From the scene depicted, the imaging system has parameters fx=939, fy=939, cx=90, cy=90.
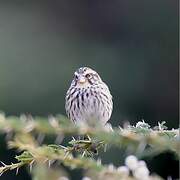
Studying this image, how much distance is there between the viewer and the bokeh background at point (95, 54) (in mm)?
15891

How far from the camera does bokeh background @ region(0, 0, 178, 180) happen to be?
15891 mm

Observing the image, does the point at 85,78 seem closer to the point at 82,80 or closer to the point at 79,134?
the point at 82,80

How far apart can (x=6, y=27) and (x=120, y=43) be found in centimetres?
229

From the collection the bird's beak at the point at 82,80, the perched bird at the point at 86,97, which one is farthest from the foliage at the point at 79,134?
the bird's beak at the point at 82,80

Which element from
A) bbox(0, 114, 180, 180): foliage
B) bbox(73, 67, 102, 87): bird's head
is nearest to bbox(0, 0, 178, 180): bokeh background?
bbox(73, 67, 102, 87): bird's head

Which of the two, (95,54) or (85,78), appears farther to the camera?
(95,54)

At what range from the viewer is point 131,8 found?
20156 mm

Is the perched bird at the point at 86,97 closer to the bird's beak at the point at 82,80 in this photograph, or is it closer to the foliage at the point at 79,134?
the bird's beak at the point at 82,80

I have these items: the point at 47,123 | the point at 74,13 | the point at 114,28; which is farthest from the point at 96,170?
the point at 74,13

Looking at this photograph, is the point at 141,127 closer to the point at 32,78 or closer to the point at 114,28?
the point at 32,78

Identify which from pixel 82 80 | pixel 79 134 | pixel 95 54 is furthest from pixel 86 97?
pixel 95 54

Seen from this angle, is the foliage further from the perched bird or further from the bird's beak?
the bird's beak

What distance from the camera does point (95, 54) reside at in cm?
1786

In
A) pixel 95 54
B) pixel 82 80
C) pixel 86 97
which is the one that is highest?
pixel 95 54
